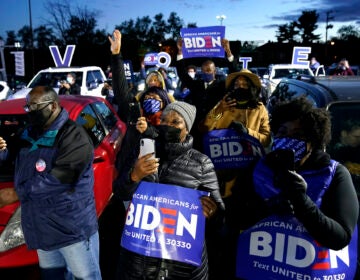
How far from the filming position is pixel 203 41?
6.28m

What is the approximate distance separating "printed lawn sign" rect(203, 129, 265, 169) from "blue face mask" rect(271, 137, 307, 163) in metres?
1.02

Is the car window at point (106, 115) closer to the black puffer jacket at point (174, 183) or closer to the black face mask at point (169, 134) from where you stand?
the black face mask at point (169, 134)

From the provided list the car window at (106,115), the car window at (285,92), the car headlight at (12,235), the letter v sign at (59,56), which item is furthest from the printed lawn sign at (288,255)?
the letter v sign at (59,56)

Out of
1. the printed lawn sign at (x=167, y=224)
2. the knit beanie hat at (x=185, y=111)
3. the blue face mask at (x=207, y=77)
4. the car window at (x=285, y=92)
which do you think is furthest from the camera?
the blue face mask at (x=207, y=77)

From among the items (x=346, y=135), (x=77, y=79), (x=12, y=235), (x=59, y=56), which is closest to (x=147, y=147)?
(x=12, y=235)

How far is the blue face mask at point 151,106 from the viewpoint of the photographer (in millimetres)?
3312

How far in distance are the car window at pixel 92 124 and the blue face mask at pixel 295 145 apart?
8.86 ft

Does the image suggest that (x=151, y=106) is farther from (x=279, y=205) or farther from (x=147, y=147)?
(x=279, y=205)

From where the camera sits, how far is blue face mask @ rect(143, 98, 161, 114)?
331cm

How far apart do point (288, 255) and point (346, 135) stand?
1.54 m

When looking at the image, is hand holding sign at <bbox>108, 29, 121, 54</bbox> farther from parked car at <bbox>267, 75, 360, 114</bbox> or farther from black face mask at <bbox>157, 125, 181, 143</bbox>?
parked car at <bbox>267, 75, 360, 114</bbox>

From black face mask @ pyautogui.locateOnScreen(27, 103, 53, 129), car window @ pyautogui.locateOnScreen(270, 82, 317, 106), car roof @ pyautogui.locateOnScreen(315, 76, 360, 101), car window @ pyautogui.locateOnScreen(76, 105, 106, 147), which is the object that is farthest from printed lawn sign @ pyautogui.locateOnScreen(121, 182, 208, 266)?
car window @ pyautogui.locateOnScreen(270, 82, 317, 106)

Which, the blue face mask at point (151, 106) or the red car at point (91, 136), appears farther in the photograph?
the blue face mask at point (151, 106)

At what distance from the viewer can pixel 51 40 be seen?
5369 cm
